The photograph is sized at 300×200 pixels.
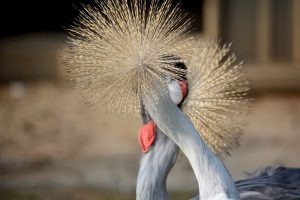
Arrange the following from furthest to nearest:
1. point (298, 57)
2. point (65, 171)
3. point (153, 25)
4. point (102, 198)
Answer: point (298, 57) < point (65, 171) < point (102, 198) < point (153, 25)

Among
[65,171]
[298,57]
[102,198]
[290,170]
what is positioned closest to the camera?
[290,170]

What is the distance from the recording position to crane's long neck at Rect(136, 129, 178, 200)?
2.85 m

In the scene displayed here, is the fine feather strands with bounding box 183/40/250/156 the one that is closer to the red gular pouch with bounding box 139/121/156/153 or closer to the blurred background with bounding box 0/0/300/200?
the red gular pouch with bounding box 139/121/156/153

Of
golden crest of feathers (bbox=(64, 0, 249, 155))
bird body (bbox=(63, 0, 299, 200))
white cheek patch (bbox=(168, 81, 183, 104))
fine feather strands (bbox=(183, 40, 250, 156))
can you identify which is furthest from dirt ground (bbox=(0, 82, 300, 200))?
bird body (bbox=(63, 0, 299, 200))

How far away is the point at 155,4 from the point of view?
2529 millimetres

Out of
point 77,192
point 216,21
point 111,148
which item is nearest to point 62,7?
point 216,21

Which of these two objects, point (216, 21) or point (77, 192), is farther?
A: point (216, 21)

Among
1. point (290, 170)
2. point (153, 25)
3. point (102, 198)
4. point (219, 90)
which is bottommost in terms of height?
point (102, 198)

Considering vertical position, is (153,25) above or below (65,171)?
above

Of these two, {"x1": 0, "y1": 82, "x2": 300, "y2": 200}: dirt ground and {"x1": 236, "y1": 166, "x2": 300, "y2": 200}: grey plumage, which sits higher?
{"x1": 236, "y1": 166, "x2": 300, "y2": 200}: grey plumage

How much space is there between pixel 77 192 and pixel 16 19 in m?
3.78

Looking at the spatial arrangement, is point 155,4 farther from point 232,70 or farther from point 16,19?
point 16,19

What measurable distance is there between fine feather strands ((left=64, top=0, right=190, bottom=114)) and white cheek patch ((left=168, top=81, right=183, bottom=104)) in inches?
3.2

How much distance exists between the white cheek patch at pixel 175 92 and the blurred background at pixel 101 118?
1784 millimetres
